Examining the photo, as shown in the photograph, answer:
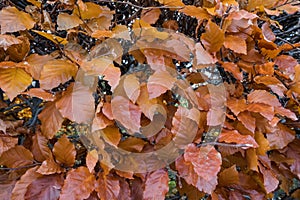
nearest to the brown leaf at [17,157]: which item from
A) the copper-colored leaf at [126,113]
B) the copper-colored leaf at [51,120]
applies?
the copper-colored leaf at [51,120]

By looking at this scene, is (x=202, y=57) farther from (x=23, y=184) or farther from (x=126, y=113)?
(x=23, y=184)

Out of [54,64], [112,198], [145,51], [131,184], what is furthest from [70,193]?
[145,51]

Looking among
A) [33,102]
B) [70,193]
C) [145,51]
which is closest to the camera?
[70,193]

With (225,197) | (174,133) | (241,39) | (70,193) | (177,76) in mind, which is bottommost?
(225,197)

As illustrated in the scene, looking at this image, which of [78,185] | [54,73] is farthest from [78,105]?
[78,185]

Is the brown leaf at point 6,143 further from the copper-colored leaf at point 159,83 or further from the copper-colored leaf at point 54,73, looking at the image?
the copper-colored leaf at point 159,83

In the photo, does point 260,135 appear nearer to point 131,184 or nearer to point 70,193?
point 131,184
